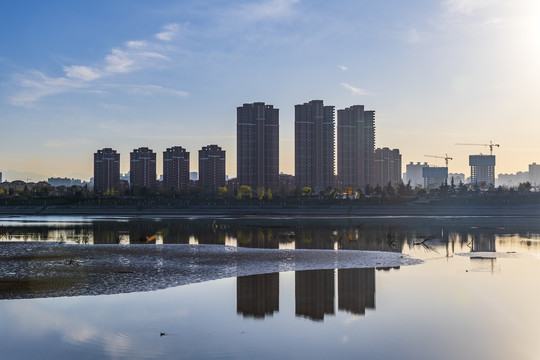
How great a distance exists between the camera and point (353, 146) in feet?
541

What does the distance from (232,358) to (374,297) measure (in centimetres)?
846

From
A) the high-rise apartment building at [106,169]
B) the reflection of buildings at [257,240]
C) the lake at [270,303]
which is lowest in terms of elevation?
the reflection of buildings at [257,240]

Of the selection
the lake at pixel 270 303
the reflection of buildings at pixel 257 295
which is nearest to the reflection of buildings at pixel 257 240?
the lake at pixel 270 303

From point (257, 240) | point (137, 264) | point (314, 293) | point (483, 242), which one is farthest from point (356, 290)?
point (483, 242)

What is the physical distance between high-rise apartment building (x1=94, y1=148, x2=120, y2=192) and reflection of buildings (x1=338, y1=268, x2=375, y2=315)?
182815 mm

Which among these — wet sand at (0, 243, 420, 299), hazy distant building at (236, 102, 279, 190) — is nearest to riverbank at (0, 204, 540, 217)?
hazy distant building at (236, 102, 279, 190)

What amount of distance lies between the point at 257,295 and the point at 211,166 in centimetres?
16152

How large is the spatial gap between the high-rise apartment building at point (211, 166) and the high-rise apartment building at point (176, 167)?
9.07 m

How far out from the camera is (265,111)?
155 m

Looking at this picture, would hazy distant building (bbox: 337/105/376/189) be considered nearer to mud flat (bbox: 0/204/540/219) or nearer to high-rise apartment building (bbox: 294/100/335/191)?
high-rise apartment building (bbox: 294/100/335/191)

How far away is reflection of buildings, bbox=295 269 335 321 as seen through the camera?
1688 centimetres

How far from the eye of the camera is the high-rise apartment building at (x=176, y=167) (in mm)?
185500

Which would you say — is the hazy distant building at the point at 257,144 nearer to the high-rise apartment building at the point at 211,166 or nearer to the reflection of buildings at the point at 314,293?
the high-rise apartment building at the point at 211,166

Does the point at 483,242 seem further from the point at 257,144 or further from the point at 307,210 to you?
the point at 257,144
